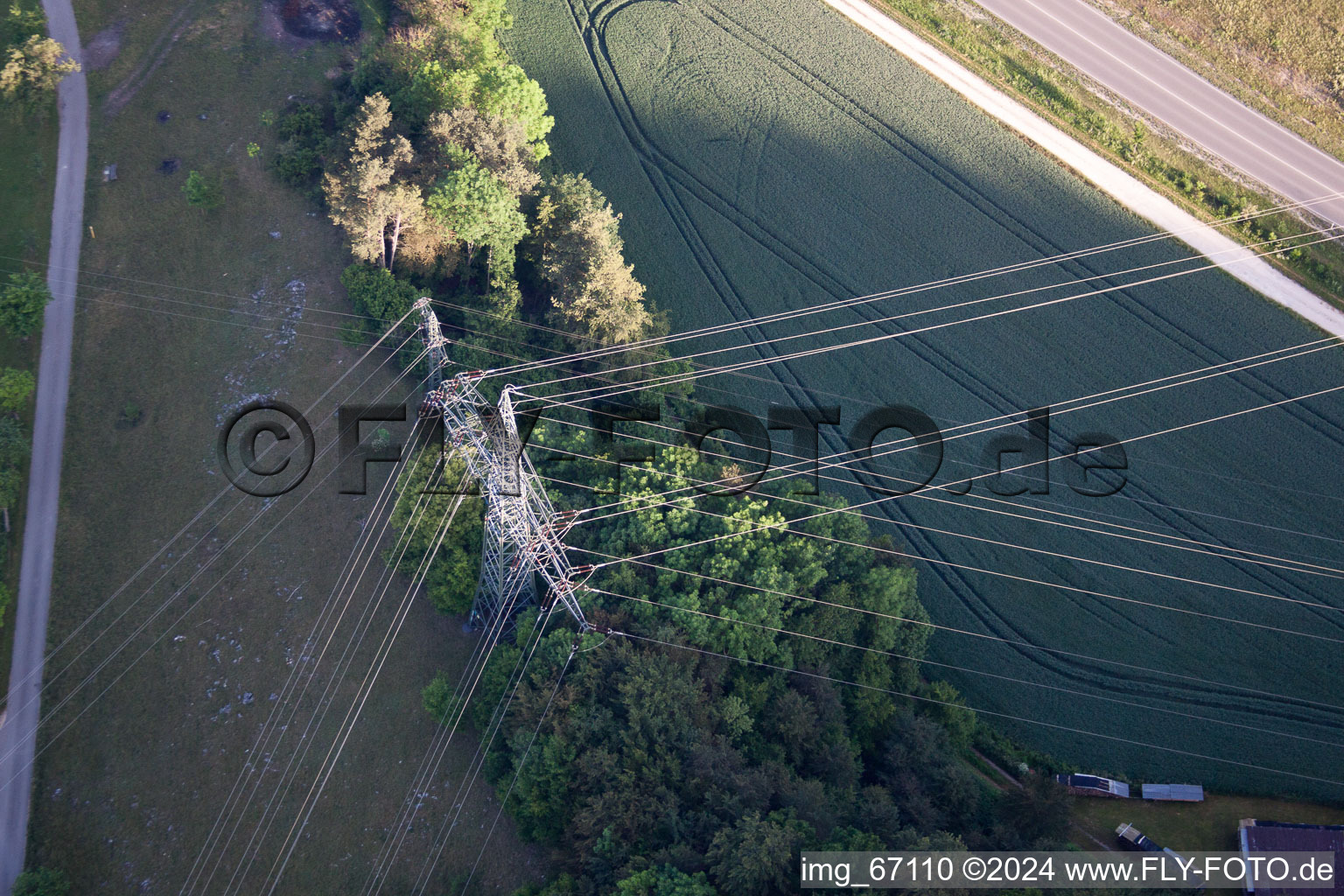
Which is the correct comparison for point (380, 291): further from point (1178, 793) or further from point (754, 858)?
point (1178, 793)

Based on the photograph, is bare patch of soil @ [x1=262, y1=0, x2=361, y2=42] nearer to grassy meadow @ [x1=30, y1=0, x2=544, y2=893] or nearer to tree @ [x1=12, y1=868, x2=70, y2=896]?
grassy meadow @ [x1=30, y1=0, x2=544, y2=893]

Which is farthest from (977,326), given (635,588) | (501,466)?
(501,466)

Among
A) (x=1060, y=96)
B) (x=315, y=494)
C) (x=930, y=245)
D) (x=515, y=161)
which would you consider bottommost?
(x=315, y=494)

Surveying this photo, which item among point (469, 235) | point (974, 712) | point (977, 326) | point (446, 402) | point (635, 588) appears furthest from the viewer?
point (977, 326)

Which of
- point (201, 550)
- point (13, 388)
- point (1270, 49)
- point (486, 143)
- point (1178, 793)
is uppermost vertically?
point (1270, 49)

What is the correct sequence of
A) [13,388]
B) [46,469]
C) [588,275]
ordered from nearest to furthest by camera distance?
[13,388]
[46,469]
[588,275]

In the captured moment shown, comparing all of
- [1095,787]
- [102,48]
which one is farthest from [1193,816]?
[102,48]

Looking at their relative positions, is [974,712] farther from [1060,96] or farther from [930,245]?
→ [1060,96]

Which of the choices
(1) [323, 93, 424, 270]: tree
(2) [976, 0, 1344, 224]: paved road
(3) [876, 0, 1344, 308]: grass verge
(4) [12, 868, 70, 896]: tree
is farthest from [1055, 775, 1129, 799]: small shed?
(1) [323, 93, 424, 270]: tree
